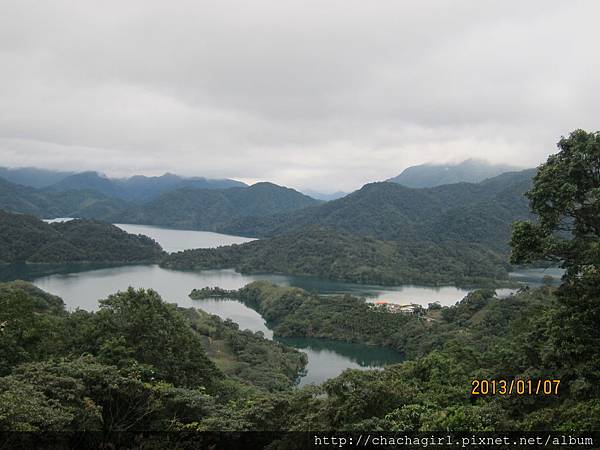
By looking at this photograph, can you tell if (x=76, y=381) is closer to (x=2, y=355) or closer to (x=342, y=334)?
(x=2, y=355)

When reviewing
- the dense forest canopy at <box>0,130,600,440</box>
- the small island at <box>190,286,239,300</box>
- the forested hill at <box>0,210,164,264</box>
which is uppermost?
the dense forest canopy at <box>0,130,600,440</box>

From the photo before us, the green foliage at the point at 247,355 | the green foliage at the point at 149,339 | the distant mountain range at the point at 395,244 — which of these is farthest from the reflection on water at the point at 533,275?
the green foliage at the point at 149,339

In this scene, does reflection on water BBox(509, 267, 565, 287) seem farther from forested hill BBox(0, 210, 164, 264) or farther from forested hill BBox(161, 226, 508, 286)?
forested hill BBox(0, 210, 164, 264)

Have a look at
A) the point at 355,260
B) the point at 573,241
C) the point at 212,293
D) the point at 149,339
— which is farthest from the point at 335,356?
the point at 355,260

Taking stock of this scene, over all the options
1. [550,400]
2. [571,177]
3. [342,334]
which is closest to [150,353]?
[550,400]

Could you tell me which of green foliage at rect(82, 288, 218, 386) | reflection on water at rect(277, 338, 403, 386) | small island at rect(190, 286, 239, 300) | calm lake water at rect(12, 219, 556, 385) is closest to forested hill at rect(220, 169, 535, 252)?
calm lake water at rect(12, 219, 556, 385)

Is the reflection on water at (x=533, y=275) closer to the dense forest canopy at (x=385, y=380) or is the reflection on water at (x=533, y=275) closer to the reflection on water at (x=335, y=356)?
the reflection on water at (x=335, y=356)
